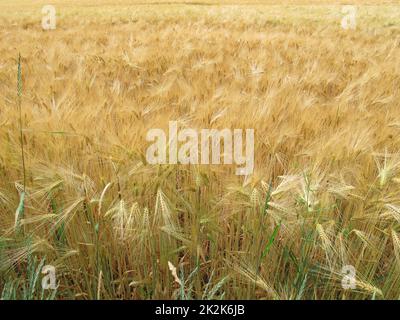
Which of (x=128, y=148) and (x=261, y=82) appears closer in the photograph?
(x=128, y=148)

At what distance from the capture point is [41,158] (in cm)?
134

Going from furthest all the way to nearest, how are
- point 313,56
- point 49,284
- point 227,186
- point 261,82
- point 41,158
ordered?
point 313,56 → point 261,82 → point 41,158 → point 227,186 → point 49,284

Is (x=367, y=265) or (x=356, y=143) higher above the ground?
(x=356, y=143)

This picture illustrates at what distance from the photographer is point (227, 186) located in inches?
48.1

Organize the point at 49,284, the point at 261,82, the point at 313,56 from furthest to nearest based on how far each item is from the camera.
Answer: the point at 313,56
the point at 261,82
the point at 49,284

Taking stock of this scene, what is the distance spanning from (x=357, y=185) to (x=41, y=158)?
93 cm

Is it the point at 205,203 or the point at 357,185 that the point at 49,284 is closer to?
the point at 205,203

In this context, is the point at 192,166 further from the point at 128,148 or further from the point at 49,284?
the point at 49,284

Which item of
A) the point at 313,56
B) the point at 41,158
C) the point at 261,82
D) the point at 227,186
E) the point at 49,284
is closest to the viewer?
the point at 49,284

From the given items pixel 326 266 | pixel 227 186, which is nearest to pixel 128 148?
pixel 227 186

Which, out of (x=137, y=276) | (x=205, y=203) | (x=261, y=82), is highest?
(x=261, y=82)

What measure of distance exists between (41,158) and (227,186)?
572mm

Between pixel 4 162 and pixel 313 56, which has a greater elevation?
pixel 313 56

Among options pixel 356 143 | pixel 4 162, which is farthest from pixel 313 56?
pixel 4 162
